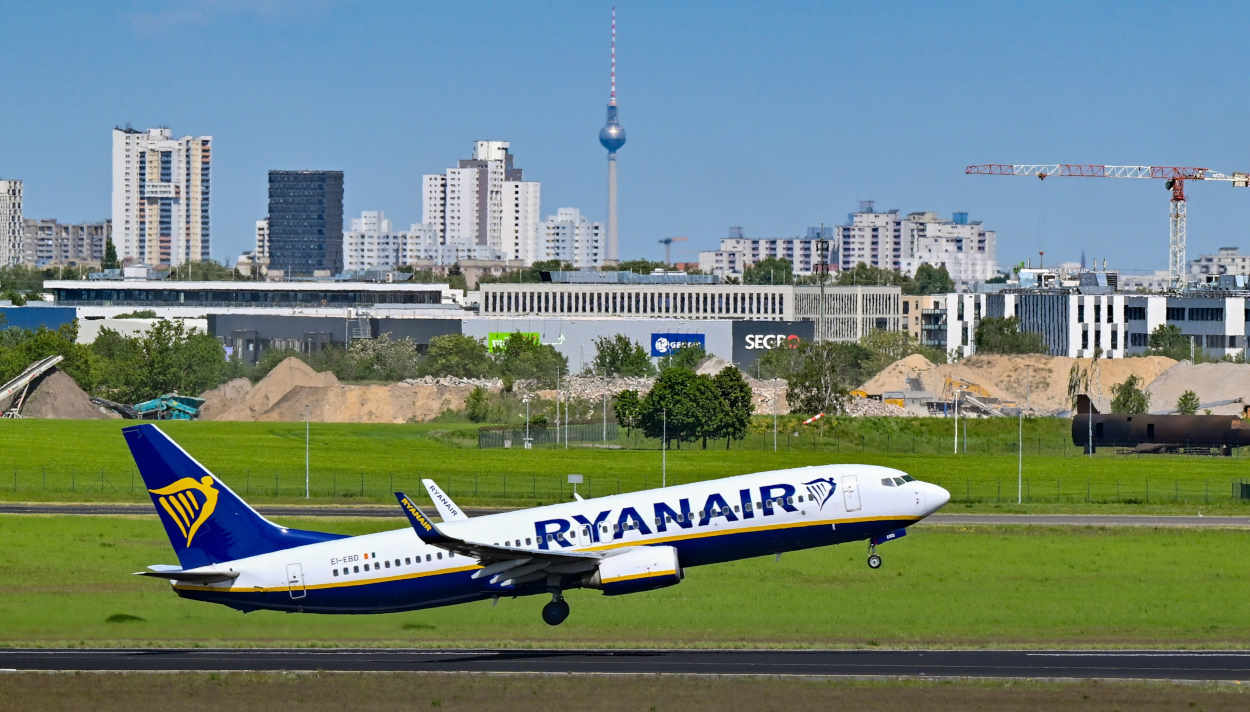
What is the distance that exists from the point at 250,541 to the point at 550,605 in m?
11.7

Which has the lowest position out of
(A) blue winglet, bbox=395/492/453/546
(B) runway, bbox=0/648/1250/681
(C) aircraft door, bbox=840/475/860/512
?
(B) runway, bbox=0/648/1250/681

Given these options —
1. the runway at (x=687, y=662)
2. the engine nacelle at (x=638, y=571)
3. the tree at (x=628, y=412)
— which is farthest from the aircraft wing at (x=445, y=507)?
the tree at (x=628, y=412)

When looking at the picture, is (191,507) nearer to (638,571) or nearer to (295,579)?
(295,579)

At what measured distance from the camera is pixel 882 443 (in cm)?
18938

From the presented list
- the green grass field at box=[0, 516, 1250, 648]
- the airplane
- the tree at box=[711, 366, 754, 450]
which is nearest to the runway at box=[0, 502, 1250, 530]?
the green grass field at box=[0, 516, 1250, 648]

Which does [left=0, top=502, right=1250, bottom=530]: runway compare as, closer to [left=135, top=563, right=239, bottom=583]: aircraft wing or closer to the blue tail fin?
the blue tail fin

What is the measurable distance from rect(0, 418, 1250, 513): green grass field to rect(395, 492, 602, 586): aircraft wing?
59.9m

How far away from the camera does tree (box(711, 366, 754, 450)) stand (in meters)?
186

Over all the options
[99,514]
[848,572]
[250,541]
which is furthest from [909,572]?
[99,514]

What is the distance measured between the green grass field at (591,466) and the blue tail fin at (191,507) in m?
60.0

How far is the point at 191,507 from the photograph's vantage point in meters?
67.4

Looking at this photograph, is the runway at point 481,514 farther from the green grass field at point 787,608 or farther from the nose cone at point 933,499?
the nose cone at point 933,499

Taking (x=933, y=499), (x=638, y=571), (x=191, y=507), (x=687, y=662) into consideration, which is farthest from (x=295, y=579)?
(x=933, y=499)

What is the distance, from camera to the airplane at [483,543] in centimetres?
6700
